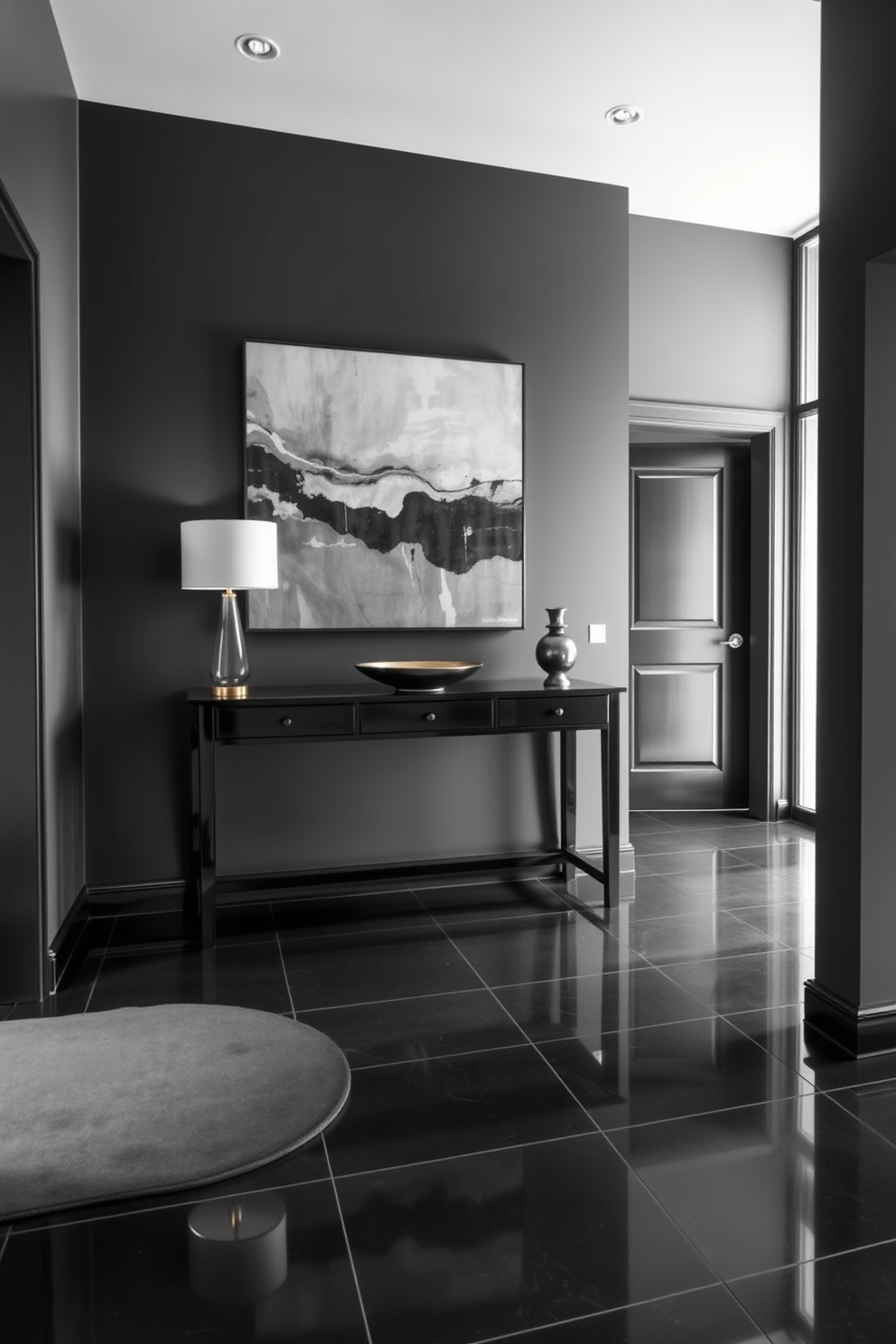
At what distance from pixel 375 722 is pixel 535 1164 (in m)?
1.69

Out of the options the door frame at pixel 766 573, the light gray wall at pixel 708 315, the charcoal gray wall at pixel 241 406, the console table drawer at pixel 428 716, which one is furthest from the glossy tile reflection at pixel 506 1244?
the light gray wall at pixel 708 315

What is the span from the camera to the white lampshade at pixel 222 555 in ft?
10.5

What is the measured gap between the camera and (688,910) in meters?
3.61

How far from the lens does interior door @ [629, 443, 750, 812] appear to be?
200 inches

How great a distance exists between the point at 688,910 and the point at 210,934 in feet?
5.95

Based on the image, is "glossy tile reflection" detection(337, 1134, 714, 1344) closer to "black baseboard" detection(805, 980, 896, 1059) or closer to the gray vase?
"black baseboard" detection(805, 980, 896, 1059)

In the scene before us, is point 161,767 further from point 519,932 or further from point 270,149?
point 270,149

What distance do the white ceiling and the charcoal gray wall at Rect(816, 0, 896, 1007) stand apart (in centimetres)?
83

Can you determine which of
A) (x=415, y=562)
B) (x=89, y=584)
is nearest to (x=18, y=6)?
(x=89, y=584)

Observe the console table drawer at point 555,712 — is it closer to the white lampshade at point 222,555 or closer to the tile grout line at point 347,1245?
the white lampshade at point 222,555

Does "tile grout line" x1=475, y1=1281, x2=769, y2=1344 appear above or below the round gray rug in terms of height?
below

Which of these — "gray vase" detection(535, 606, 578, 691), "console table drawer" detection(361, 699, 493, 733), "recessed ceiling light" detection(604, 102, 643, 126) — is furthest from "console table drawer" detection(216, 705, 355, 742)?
"recessed ceiling light" detection(604, 102, 643, 126)

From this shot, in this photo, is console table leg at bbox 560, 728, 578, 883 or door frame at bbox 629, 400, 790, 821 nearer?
console table leg at bbox 560, 728, 578, 883

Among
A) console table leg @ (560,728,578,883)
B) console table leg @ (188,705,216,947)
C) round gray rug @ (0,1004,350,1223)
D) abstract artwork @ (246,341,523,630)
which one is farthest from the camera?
console table leg @ (560,728,578,883)
